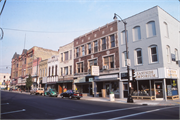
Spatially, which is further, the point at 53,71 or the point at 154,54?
the point at 53,71

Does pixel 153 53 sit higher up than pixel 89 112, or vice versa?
pixel 153 53

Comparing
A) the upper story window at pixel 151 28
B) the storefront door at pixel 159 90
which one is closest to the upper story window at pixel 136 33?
the upper story window at pixel 151 28

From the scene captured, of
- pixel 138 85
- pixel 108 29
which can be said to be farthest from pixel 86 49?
pixel 138 85

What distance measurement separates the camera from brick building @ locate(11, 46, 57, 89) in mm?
56719

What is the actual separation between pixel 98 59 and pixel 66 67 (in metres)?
11.9

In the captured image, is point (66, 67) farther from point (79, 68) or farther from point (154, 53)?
point (154, 53)

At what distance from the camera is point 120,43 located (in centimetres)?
2573

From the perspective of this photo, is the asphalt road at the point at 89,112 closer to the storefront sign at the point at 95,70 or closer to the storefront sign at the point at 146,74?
the storefront sign at the point at 146,74

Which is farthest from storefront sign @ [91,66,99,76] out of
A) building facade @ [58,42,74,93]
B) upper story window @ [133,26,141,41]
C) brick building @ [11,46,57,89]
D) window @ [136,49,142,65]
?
brick building @ [11,46,57,89]

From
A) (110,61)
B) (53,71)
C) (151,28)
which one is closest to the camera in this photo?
(151,28)

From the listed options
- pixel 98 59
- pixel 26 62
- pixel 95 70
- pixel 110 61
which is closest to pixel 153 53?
pixel 110 61

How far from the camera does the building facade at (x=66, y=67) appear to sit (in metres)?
36.2

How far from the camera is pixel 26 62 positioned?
204 feet

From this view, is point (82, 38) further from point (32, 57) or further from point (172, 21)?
point (32, 57)
